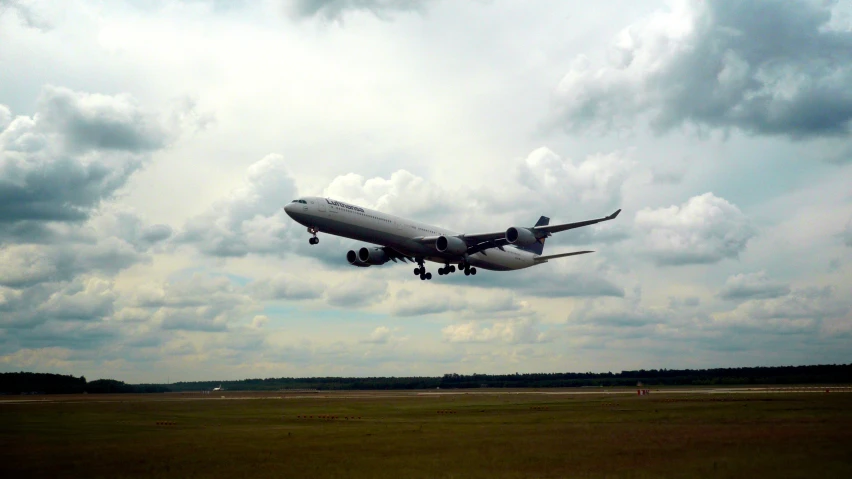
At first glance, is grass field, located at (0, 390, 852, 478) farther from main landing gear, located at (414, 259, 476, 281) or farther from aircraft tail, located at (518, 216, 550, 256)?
aircraft tail, located at (518, 216, 550, 256)

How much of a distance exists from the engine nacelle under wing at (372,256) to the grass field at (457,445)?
28.7m

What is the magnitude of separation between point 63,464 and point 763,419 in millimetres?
35777

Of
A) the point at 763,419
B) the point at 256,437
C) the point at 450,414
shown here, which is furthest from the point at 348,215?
the point at 763,419

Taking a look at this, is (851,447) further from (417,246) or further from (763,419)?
(417,246)

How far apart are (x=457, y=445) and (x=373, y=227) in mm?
36113

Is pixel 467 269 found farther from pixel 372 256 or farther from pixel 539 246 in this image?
pixel 539 246

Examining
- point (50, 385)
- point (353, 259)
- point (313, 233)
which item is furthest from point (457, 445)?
point (50, 385)

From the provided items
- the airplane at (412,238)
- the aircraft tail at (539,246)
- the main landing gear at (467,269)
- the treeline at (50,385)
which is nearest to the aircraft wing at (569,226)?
the airplane at (412,238)

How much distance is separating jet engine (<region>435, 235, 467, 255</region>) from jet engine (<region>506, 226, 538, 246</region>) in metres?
5.15

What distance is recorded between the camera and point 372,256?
75.8 meters

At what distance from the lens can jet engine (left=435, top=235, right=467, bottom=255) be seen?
6725cm

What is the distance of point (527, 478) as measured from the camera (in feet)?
72.6

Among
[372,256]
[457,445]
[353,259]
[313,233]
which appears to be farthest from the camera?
[353,259]

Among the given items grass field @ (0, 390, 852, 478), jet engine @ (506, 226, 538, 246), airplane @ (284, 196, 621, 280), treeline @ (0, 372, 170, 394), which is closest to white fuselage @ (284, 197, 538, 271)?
airplane @ (284, 196, 621, 280)
